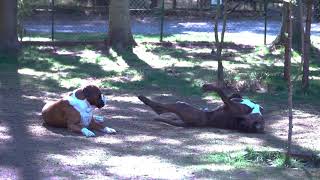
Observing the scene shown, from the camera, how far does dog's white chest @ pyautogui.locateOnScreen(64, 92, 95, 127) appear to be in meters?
8.31

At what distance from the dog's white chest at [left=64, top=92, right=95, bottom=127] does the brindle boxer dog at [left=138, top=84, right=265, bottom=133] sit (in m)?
0.98

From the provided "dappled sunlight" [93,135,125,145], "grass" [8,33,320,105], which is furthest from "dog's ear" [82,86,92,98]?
"grass" [8,33,320,105]

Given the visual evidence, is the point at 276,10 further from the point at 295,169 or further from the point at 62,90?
the point at 295,169

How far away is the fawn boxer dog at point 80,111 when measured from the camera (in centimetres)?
830

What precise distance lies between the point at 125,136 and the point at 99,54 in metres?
8.79

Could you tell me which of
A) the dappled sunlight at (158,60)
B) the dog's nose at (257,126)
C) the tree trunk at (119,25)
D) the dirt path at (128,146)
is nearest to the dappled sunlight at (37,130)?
the dirt path at (128,146)

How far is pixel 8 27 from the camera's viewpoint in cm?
1611

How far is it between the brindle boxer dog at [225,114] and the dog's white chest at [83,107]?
98 centimetres

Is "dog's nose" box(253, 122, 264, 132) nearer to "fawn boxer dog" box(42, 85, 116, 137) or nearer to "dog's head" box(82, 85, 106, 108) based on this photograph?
"fawn boxer dog" box(42, 85, 116, 137)

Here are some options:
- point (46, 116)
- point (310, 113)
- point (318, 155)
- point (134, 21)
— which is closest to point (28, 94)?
point (46, 116)

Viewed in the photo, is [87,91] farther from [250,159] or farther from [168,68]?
[168,68]

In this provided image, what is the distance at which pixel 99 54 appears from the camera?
16938 millimetres

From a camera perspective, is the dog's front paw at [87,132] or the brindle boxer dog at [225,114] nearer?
the dog's front paw at [87,132]

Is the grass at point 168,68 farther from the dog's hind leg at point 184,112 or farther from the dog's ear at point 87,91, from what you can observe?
the dog's ear at point 87,91
